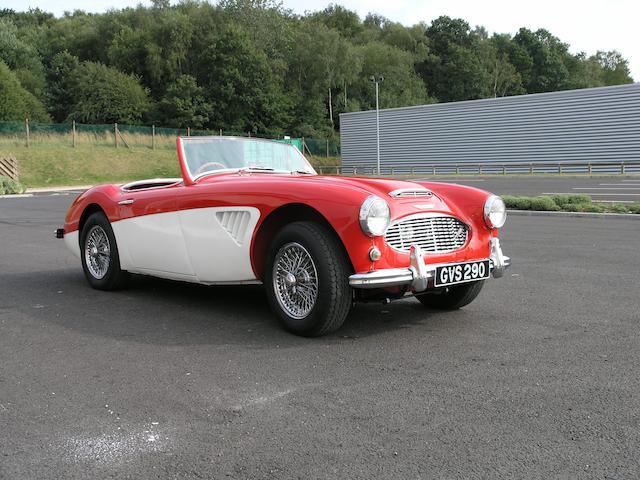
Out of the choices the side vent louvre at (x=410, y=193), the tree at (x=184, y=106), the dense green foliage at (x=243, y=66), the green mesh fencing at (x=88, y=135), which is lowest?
the side vent louvre at (x=410, y=193)

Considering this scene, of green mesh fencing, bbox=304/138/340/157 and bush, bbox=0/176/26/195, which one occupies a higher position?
green mesh fencing, bbox=304/138/340/157

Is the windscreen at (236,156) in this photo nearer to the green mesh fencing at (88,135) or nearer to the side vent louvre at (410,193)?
the side vent louvre at (410,193)

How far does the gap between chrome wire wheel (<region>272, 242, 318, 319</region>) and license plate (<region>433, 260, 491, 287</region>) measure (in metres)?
0.84

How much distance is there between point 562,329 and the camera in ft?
14.9

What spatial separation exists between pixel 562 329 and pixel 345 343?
5.27 feet

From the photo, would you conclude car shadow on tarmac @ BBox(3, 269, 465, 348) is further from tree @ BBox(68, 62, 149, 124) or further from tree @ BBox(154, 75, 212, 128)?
tree @ BBox(68, 62, 149, 124)

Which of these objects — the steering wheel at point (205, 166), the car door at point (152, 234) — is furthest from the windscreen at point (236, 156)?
the car door at point (152, 234)

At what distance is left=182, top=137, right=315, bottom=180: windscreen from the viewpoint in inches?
217

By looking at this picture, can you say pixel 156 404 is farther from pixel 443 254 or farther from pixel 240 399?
pixel 443 254

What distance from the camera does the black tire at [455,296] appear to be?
509cm

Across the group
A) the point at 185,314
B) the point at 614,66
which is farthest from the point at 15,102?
the point at 614,66

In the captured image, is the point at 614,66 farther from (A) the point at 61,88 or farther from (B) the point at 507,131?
(A) the point at 61,88

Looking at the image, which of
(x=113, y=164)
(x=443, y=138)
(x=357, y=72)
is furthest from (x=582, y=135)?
(x=357, y=72)

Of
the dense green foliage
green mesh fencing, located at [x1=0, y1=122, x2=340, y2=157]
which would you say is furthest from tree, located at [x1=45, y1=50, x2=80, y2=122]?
green mesh fencing, located at [x1=0, y1=122, x2=340, y2=157]
